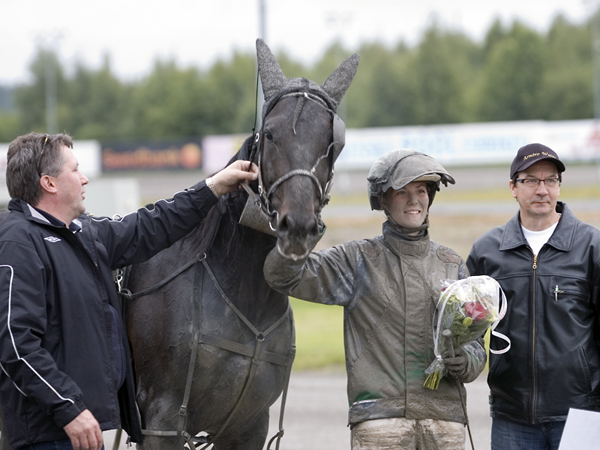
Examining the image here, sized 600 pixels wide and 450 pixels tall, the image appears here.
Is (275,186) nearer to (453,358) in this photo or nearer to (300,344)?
(453,358)

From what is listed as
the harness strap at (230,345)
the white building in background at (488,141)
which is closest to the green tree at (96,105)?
the white building in background at (488,141)

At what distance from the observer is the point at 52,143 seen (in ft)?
9.84

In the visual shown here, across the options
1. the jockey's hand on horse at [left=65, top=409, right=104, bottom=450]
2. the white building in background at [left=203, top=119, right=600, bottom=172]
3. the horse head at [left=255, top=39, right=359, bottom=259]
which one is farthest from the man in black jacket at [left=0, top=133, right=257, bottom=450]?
the white building in background at [left=203, top=119, right=600, bottom=172]

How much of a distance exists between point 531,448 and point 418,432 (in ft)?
2.45

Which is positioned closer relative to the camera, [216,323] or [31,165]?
Answer: [31,165]

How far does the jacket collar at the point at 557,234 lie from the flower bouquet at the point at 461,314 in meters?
0.56

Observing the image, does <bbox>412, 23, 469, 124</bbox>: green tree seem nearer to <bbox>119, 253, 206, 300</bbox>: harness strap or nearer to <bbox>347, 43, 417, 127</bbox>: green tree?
<bbox>347, 43, 417, 127</bbox>: green tree

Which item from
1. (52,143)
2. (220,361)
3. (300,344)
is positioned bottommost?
(300,344)

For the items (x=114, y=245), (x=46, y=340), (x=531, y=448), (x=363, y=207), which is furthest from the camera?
(x=363, y=207)

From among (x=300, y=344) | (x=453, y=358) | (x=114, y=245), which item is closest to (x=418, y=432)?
(x=453, y=358)

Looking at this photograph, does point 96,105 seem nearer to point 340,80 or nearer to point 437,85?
point 437,85

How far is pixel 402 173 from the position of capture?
3262mm

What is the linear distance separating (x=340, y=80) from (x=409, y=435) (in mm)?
1567

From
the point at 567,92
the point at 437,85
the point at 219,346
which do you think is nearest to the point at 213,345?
the point at 219,346
